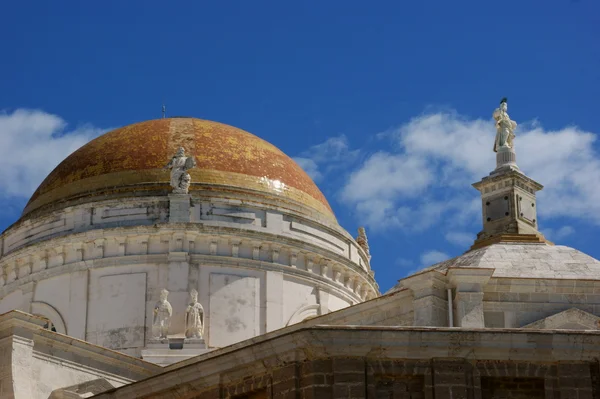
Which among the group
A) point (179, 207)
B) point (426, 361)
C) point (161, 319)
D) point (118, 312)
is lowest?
point (426, 361)

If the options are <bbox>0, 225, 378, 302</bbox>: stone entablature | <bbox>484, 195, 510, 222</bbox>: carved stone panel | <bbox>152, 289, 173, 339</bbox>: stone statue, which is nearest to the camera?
<bbox>484, 195, 510, 222</bbox>: carved stone panel

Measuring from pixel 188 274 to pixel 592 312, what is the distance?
16908 millimetres

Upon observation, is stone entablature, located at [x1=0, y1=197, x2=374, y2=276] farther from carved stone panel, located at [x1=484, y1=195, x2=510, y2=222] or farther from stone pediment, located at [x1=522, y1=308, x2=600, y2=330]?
stone pediment, located at [x1=522, y1=308, x2=600, y2=330]

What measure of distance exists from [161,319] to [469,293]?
14272mm

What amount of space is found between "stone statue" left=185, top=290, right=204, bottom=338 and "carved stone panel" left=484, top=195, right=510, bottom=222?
1045 centimetres

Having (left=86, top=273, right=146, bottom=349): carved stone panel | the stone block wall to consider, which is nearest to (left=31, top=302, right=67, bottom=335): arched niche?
(left=86, top=273, right=146, bottom=349): carved stone panel

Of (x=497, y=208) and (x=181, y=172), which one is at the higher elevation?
(x=181, y=172)

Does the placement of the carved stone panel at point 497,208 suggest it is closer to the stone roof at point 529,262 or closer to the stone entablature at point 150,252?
the stone roof at point 529,262

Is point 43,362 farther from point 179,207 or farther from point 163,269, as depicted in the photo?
point 179,207

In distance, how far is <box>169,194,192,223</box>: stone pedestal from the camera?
2254 inches

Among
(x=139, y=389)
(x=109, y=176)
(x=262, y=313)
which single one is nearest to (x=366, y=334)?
(x=139, y=389)

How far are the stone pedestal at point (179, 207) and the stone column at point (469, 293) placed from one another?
15714 mm

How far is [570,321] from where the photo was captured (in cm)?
4406

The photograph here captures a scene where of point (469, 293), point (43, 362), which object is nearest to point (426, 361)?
point (469, 293)
